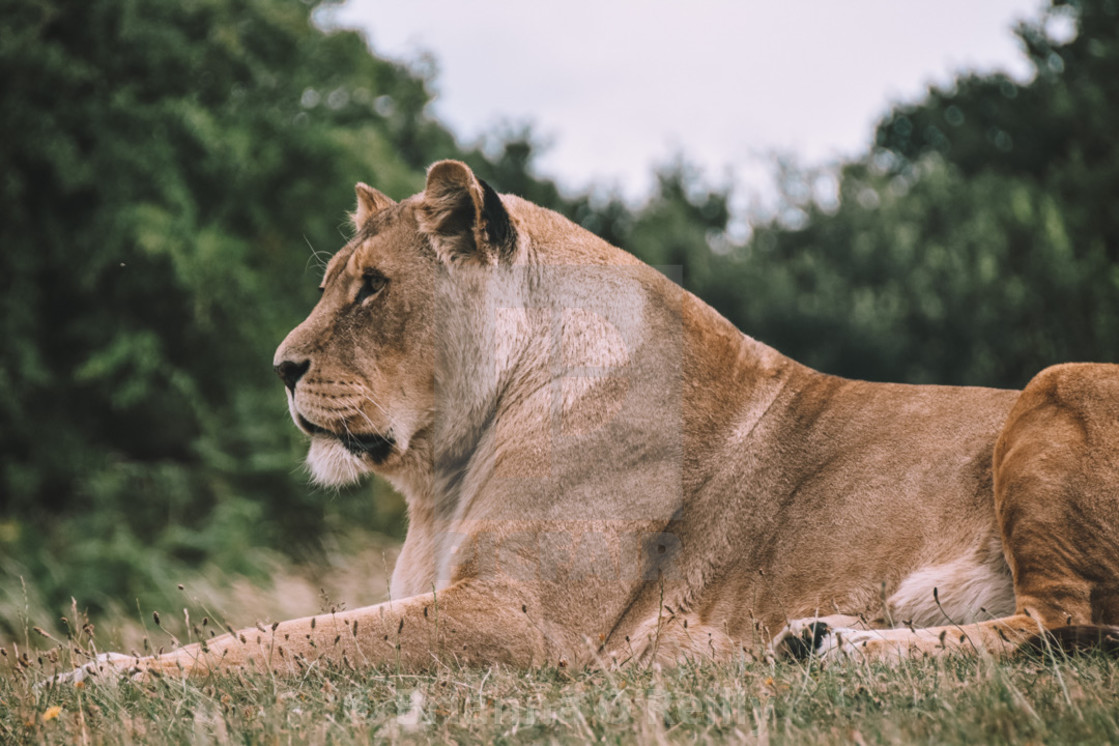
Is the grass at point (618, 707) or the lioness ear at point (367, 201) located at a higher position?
the lioness ear at point (367, 201)

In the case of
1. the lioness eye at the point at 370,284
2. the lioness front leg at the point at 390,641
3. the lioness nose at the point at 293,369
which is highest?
the lioness eye at the point at 370,284

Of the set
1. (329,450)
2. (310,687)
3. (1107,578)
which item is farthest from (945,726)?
(329,450)

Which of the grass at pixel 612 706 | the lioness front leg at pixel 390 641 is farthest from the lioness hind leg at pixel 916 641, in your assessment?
the lioness front leg at pixel 390 641

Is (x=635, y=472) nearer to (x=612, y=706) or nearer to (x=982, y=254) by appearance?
(x=612, y=706)

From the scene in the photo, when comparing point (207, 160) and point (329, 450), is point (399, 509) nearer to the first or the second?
point (207, 160)

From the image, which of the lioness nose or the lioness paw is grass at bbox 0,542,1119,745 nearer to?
the lioness paw

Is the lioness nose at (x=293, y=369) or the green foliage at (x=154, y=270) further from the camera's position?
the green foliage at (x=154, y=270)

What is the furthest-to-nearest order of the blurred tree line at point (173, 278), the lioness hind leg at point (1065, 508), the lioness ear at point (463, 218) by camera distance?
1. the blurred tree line at point (173, 278)
2. the lioness ear at point (463, 218)
3. the lioness hind leg at point (1065, 508)

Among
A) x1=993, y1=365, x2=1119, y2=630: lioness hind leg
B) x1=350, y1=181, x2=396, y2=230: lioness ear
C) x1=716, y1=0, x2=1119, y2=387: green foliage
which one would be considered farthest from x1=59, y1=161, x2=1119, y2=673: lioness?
x1=716, y1=0, x2=1119, y2=387: green foliage

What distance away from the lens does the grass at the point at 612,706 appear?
2.43 m

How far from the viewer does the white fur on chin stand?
4.52 m

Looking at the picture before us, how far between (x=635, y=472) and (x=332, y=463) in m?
1.38

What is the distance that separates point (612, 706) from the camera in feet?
9.14

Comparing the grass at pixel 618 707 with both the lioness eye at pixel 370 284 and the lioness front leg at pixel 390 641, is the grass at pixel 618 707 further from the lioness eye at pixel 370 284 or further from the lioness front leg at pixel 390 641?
the lioness eye at pixel 370 284
